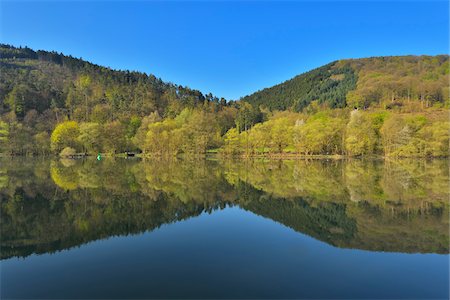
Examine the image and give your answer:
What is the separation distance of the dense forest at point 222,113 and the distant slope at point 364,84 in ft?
1.56

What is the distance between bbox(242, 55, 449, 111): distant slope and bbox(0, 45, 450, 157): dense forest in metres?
0.48

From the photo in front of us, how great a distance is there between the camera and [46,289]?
23.0 feet

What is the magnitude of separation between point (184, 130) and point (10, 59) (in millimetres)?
147709

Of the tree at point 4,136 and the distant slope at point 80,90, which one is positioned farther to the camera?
the distant slope at point 80,90

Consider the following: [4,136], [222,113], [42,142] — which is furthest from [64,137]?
[222,113]

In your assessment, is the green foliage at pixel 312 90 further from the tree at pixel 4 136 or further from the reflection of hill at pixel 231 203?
the reflection of hill at pixel 231 203

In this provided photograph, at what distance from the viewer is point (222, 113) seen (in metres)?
114

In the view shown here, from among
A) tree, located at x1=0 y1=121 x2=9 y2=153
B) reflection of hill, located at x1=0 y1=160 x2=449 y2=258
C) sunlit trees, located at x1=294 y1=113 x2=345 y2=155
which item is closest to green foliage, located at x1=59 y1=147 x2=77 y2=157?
tree, located at x1=0 y1=121 x2=9 y2=153

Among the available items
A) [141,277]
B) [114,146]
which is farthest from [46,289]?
[114,146]

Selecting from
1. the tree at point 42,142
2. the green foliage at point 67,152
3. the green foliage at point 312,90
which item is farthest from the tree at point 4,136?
the green foliage at point 312,90

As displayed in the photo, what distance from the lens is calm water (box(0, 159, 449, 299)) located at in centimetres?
712

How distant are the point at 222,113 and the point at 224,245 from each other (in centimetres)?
10470

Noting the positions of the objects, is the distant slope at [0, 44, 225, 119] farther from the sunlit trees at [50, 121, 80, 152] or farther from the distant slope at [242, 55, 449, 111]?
the distant slope at [242, 55, 449, 111]

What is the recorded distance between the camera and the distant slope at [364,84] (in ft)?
385
